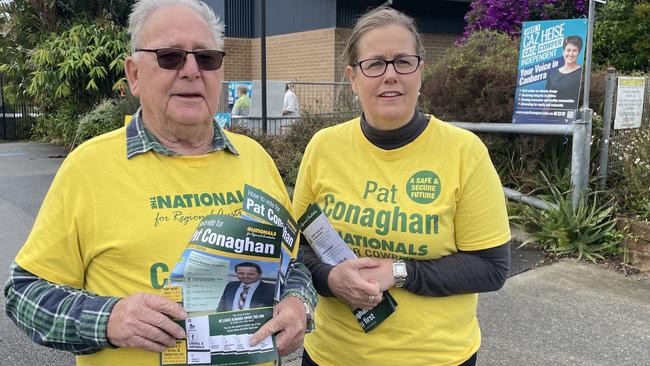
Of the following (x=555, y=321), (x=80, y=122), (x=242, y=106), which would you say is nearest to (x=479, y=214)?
(x=555, y=321)

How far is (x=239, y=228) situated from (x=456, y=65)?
6.00 meters

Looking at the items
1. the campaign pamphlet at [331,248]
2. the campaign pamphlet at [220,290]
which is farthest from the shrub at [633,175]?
the campaign pamphlet at [220,290]

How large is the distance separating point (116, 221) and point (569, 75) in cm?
562

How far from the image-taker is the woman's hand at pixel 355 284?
1847 millimetres

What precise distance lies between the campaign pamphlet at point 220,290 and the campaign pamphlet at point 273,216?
7cm

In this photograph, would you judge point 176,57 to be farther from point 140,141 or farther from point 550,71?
point 550,71

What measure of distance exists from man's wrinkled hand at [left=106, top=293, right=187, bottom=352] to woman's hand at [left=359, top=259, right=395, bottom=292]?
0.67 meters

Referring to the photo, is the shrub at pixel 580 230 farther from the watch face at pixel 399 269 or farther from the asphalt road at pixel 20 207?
the asphalt road at pixel 20 207

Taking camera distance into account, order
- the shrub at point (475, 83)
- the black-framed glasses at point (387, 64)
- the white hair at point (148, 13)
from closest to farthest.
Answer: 1. the white hair at point (148, 13)
2. the black-framed glasses at point (387, 64)
3. the shrub at point (475, 83)

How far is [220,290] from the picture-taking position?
148 cm

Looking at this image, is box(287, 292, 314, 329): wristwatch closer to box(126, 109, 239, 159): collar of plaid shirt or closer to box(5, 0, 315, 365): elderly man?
box(5, 0, 315, 365): elderly man

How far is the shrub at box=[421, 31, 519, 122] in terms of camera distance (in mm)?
6699

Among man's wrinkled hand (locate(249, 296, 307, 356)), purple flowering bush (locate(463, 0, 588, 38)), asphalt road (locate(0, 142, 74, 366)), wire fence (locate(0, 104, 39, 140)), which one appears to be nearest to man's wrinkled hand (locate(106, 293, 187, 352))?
man's wrinkled hand (locate(249, 296, 307, 356))

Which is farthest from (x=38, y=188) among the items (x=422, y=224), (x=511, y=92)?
(x=422, y=224)
